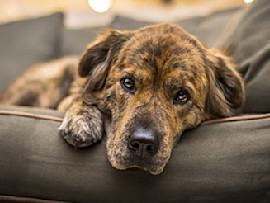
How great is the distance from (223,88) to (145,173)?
953 millimetres

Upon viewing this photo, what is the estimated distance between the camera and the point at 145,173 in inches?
59.9

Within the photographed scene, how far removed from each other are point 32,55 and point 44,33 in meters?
0.34

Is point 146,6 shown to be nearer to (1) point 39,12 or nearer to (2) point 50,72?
(1) point 39,12

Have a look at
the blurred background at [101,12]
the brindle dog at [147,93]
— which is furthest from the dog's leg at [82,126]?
the blurred background at [101,12]

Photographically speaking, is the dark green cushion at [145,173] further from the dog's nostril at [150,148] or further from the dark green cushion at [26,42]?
the dark green cushion at [26,42]

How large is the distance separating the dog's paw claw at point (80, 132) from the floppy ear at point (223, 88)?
81 cm

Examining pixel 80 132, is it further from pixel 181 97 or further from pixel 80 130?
pixel 181 97

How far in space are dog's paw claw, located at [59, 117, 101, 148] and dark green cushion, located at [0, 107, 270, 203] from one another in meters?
0.04

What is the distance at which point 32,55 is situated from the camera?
3914mm

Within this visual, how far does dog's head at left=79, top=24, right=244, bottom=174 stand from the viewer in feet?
5.00

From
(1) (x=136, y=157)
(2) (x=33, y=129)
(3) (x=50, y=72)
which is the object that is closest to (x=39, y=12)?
(3) (x=50, y=72)

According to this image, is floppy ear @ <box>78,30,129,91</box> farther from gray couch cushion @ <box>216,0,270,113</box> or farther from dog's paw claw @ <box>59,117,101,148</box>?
gray couch cushion @ <box>216,0,270,113</box>

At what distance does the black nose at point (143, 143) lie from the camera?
4.82 ft

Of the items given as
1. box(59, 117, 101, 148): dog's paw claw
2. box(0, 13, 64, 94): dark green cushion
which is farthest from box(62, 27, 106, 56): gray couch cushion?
box(59, 117, 101, 148): dog's paw claw
